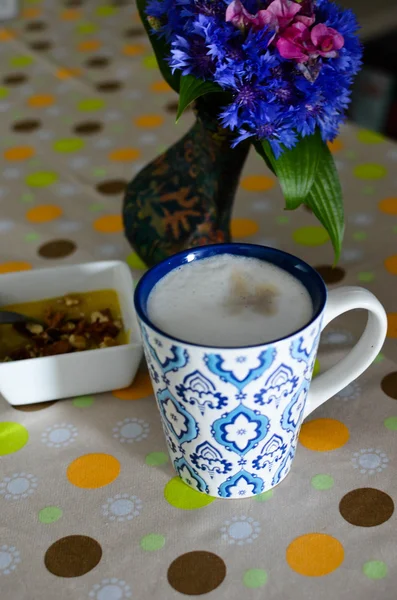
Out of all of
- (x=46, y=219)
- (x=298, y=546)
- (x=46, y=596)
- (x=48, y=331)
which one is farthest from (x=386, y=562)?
(x=46, y=219)

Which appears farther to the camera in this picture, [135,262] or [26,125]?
[26,125]

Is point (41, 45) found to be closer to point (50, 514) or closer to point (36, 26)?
point (36, 26)

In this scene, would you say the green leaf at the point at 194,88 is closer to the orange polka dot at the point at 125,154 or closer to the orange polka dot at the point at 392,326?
the orange polka dot at the point at 392,326

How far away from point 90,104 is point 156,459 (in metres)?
0.66

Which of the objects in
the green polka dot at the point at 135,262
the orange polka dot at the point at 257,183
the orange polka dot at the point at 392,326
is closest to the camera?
the orange polka dot at the point at 392,326

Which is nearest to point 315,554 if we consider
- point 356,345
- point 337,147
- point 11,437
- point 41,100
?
point 356,345

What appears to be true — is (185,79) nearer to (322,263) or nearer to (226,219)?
(226,219)

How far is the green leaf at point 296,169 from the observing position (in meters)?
0.56

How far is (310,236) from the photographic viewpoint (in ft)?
2.57

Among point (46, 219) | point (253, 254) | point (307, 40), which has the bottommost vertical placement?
point (46, 219)

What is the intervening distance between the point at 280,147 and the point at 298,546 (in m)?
0.28

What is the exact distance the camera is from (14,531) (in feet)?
1.62

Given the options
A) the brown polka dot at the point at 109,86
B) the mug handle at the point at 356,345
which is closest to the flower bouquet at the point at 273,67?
the mug handle at the point at 356,345

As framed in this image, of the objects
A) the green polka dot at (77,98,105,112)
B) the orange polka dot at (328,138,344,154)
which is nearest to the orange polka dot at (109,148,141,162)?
the green polka dot at (77,98,105,112)
